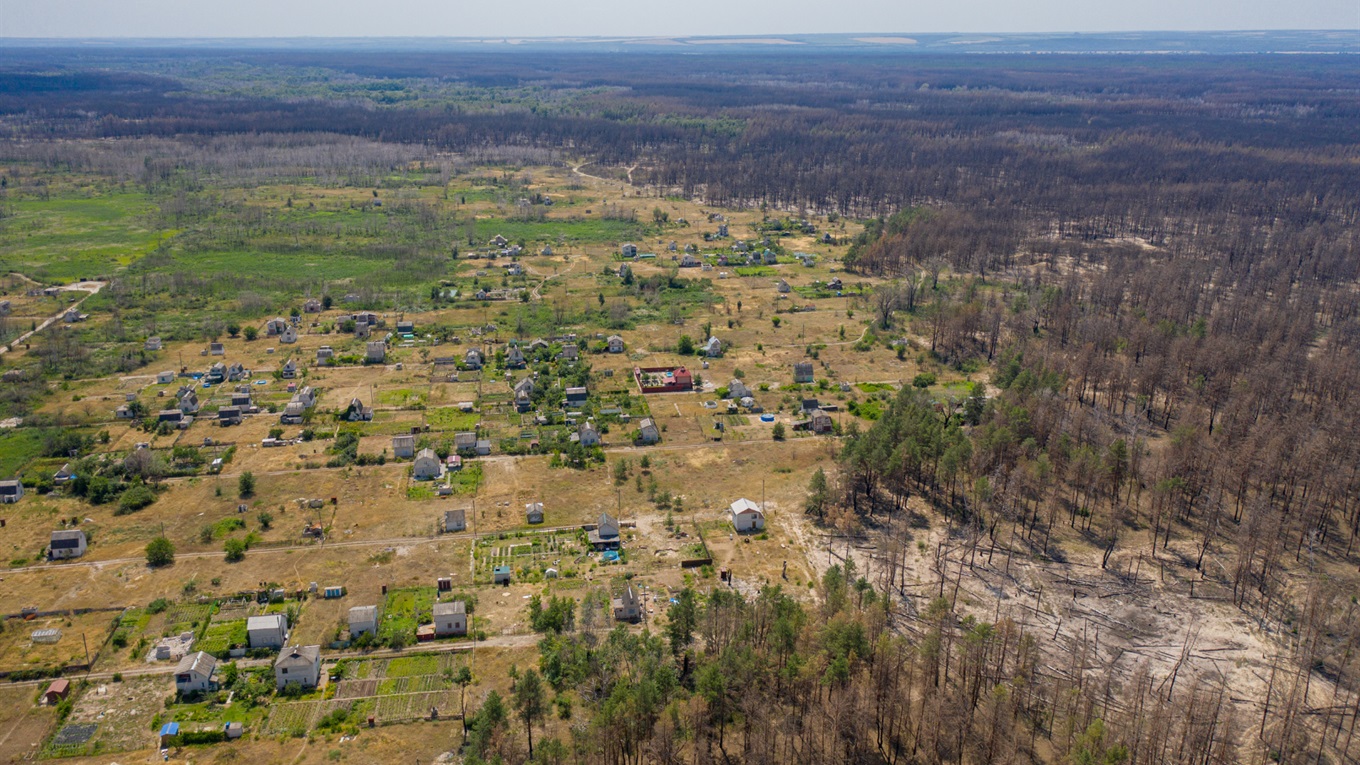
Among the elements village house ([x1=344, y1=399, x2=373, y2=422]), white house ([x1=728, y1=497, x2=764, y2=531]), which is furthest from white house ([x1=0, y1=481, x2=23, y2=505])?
white house ([x1=728, y1=497, x2=764, y2=531])

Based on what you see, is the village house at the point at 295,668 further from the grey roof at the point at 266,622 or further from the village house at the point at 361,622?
the village house at the point at 361,622

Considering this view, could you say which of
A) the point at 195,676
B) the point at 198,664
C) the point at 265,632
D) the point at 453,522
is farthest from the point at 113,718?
the point at 453,522

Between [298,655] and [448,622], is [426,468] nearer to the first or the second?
[448,622]

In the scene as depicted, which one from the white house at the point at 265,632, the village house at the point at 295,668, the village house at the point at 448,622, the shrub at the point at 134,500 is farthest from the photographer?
the shrub at the point at 134,500

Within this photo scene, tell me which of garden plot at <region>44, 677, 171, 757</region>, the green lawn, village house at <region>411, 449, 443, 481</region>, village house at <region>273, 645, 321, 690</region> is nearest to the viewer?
garden plot at <region>44, 677, 171, 757</region>

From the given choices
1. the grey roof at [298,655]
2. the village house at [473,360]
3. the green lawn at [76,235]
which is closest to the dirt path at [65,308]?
the green lawn at [76,235]

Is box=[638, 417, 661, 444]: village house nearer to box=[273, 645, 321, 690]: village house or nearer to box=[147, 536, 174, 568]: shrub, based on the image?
box=[273, 645, 321, 690]: village house
